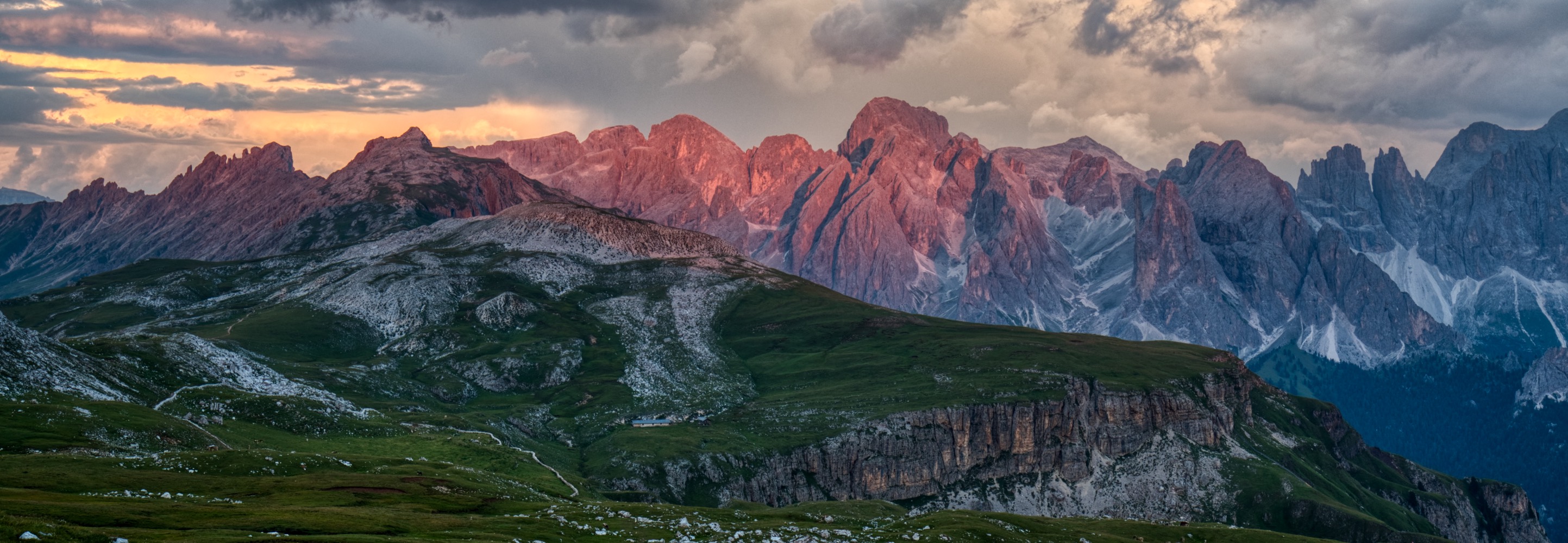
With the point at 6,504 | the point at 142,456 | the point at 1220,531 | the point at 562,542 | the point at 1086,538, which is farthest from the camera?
the point at 1220,531

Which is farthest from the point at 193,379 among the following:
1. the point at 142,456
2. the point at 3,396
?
the point at 142,456

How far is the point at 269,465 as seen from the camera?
11281cm

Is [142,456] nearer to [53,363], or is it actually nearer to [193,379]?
[53,363]

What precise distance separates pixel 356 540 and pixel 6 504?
65.9 ft

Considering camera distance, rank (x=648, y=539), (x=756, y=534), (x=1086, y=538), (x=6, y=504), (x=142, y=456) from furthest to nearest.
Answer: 1. (x=1086, y=538)
2. (x=142, y=456)
3. (x=756, y=534)
4. (x=648, y=539)
5. (x=6, y=504)

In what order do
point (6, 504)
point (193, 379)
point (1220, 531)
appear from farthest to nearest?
point (193, 379), point (1220, 531), point (6, 504)

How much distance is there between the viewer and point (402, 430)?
198500 millimetres

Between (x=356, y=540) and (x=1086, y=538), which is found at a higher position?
(x=356, y=540)

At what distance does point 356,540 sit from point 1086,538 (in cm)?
8193

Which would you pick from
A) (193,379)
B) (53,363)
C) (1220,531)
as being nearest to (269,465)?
(53,363)

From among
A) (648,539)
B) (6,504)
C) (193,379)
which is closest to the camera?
(6,504)

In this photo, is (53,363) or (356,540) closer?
(356,540)

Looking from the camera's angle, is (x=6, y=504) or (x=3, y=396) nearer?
(x=6, y=504)

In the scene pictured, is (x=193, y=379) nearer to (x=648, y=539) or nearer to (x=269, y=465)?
(x=269, y=465)
